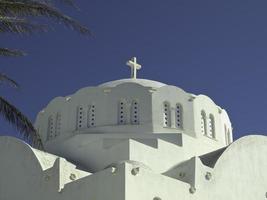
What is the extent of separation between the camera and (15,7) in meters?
7.84

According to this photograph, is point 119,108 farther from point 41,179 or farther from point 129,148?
point 41,179

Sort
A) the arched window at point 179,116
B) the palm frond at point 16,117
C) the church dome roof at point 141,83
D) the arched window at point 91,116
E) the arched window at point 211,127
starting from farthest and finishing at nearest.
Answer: the church dome roof at point 141,83
the arched window at point 211,127
the arched window at point 91,116
the arched window at point 179,116
the palm frond at point 16,117

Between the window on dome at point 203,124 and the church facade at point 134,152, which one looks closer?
the church facade at point 134,152

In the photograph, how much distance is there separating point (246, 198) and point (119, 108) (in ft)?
19.2

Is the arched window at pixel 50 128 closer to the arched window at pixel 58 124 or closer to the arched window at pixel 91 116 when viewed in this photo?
the arched window at pixel 58 124

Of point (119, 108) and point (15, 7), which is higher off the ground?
point (119, 108)

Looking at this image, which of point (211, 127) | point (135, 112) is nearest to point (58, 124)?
point (135, 112)

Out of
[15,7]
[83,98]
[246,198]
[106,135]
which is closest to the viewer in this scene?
[15,7]

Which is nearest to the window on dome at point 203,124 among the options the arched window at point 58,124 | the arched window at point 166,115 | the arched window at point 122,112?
the arched window at point 166,115

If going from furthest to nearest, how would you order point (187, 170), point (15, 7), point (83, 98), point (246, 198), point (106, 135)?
point (83, 98) → point (106, 135) → point (246, 198) → point (187, 170) → point (15, 7)

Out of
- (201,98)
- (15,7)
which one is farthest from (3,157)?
(15,7)

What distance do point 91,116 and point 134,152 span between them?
149 inches

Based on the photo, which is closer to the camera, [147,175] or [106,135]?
[147,175]

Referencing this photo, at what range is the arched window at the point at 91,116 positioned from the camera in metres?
19.2
